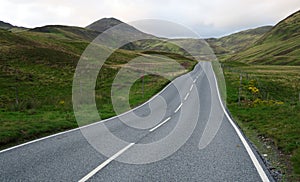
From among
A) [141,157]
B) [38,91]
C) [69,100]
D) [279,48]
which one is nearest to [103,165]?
[141,157]

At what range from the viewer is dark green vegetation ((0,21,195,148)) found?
41.5 ft

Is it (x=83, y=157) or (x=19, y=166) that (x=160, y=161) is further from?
(x=19, y=166)

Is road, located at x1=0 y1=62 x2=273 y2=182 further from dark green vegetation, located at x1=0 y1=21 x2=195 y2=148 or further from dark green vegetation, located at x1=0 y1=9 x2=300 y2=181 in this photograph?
dark green vegetation, located at x1=0 y1=21 x2=195 y2=148

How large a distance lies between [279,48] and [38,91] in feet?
395

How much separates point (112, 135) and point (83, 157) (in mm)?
3128

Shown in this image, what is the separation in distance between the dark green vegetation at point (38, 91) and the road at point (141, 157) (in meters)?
1.72

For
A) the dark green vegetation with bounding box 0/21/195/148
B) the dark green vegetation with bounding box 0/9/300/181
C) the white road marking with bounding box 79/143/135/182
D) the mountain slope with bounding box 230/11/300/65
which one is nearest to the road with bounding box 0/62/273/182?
the white road marking with bounding box 79/143/135/182

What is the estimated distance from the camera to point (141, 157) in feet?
25.9

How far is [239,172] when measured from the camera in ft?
21.5

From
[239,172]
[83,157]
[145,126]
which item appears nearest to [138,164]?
[83,157]

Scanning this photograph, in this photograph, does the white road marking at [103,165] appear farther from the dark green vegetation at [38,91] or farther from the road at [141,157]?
the dark green vegetation at [38,91]

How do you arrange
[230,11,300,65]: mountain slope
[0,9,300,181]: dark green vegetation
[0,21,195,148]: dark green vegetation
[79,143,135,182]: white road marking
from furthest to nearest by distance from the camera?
[230,11,300,65]: mountain slope, [0,21,195,148]: dark green vegetation, [0,9,300,181]: dark green vegetation, [79,143,135,182]: white road marking

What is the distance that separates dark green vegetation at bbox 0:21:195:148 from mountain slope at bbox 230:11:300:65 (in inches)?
3051

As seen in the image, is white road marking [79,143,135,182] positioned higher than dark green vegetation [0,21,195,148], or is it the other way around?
white road marking [79,143,135,182]
